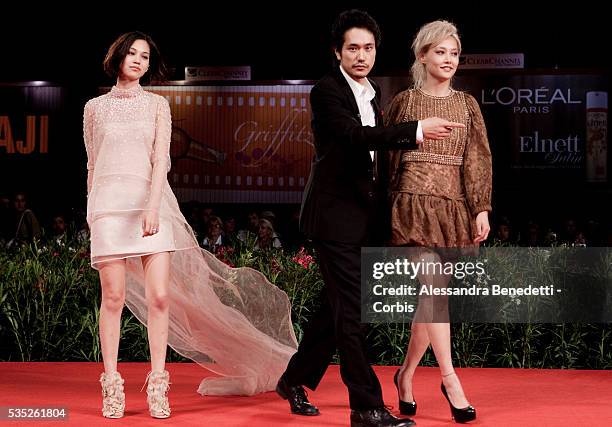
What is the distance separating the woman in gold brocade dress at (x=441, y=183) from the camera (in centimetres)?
342

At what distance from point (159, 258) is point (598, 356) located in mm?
2820

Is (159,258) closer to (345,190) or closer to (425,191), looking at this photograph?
(345,190)

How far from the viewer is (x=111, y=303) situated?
141 inches

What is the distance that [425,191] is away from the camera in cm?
343

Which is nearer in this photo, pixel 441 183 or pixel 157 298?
pixel 441 183

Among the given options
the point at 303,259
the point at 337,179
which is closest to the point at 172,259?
the point at 337,179

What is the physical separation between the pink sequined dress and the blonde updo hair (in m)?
0.97

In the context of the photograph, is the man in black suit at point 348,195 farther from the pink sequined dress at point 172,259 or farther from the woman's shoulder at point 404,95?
the pink sequined dress at point 172,259

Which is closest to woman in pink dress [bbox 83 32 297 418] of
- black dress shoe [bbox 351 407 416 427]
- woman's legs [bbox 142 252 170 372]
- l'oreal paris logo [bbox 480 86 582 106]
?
woman's legs [bbox 142 252 170 372]

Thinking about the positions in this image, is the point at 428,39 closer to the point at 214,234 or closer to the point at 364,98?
the point at 364,98

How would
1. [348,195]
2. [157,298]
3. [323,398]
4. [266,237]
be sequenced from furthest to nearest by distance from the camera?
[266,237]
[323,398]
[157,298]
[348,195]

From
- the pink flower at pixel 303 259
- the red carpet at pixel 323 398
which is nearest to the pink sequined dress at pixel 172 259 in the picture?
the red carpet at pixel 323 398

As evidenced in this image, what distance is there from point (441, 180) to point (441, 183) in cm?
1

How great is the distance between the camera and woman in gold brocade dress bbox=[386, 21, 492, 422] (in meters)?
3.42
